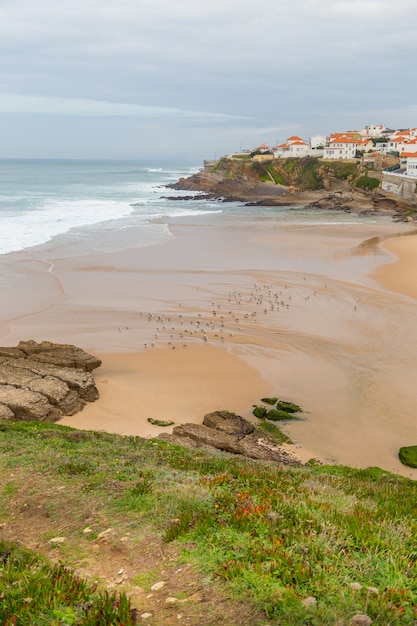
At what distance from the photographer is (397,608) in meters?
4.77

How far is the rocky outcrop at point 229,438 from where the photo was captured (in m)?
13.7

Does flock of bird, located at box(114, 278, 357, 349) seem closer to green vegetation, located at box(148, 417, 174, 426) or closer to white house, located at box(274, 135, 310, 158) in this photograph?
green vegetation, located at box(148, 417, 174, 426)

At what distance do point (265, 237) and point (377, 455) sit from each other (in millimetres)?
38218

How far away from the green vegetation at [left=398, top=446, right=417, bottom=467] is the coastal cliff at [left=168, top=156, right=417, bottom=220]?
55552 millimetres

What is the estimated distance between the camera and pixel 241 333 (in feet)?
76.2

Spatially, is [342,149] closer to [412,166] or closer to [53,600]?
[412,166]

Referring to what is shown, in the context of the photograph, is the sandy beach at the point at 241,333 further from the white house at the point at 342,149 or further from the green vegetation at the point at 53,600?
the white house at the point at 342,149

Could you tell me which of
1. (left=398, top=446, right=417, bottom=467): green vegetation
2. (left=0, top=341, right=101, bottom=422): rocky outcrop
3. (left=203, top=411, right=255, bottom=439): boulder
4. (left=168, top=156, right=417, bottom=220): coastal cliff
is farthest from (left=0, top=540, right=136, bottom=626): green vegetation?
(left=168, top=156, right=417, bottom=220): coastal cliff

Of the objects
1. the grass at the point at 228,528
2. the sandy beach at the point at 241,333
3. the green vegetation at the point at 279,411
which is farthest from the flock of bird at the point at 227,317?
the grass at the point at 228,528

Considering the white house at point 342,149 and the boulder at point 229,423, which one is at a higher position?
the white house at point 342,149

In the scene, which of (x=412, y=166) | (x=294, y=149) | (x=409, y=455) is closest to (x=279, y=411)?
(x=409, y=455)

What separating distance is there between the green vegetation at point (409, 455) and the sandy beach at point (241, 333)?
21cm

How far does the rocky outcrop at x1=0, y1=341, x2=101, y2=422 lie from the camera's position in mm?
15305

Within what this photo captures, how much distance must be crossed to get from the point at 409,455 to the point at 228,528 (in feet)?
29.3
